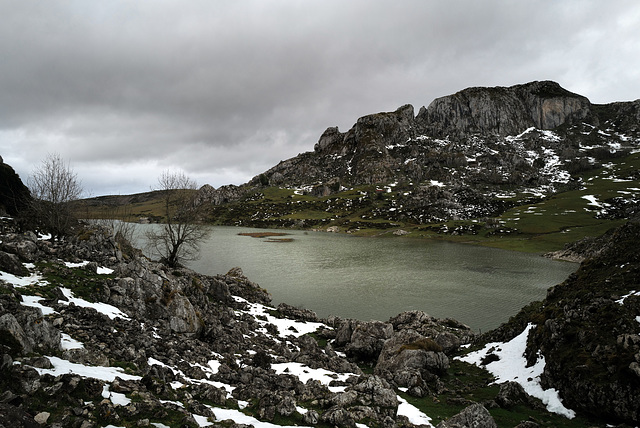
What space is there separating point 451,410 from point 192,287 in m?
23.0

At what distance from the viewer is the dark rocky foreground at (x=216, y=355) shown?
371 inches

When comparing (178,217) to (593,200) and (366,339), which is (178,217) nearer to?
(366,339)

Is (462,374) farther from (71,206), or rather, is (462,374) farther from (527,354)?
(71,206)

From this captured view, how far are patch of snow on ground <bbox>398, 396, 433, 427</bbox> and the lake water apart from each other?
24489 mm

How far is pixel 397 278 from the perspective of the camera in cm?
6338

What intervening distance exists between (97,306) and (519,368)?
27540mm

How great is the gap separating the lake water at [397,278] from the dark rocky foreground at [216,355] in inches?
642

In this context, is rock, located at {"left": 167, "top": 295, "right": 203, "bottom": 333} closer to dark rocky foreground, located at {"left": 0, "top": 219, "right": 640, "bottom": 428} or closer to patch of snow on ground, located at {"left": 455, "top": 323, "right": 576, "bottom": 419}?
dark rocky foreground, located at {"left": 0, "top": 219, "right": 640, "bottom": 428}

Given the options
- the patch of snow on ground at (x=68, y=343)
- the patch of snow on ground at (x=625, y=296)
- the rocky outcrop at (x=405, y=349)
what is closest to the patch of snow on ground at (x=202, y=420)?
the patch of snow on ground at (x=68, y=343)

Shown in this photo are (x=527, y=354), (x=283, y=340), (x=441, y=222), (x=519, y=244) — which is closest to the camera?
(x=527, y=354)

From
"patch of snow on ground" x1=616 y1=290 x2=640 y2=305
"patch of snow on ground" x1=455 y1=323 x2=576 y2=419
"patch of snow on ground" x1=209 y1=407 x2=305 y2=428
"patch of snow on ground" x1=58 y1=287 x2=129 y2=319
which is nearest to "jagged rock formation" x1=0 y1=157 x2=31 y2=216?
"patch of snow on ground" x1=58 y1=287 x2=129 y2=319

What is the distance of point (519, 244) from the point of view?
379 ft

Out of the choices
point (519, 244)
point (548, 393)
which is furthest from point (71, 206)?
point (519, 244)

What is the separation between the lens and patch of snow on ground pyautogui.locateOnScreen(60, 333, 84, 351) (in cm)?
1171
